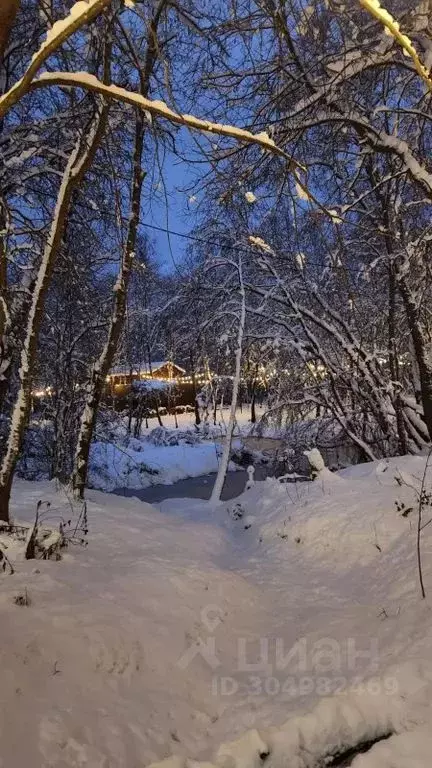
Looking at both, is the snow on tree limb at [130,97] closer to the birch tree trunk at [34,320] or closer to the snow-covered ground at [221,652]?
the birch tree trunk at [34,320]

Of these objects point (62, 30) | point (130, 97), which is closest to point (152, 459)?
point (130, 97)

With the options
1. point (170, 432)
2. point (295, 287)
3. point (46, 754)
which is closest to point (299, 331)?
point (295, 287)

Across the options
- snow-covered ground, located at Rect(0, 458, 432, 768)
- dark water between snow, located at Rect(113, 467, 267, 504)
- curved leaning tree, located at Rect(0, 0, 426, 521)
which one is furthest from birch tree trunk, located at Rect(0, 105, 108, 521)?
dark water between snow, located at Rect(113, 467, 267, 504)

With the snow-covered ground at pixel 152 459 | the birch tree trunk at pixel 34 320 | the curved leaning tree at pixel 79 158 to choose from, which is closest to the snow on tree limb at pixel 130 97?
the curved leaning tree at pixel 79 158

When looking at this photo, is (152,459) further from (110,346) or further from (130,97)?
(130,97)

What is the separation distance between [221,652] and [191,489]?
1563cm

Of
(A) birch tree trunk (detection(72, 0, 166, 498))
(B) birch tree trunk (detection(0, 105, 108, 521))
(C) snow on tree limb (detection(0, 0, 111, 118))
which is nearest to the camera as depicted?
(C) snow on tree limb (detection(0, 0, 111, 118))

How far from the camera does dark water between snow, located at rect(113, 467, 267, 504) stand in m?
17.6

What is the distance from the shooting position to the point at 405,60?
5.20 metres

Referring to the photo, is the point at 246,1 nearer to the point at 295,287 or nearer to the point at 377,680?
the point at 377,680

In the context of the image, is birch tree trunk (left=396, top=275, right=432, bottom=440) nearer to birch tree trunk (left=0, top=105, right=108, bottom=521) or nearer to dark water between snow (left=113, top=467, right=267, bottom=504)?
birch tree trunk (left=0, top=105, right=108, bottom=521)

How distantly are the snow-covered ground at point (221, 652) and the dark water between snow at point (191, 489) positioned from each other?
11.2 m

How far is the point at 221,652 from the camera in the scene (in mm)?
3877

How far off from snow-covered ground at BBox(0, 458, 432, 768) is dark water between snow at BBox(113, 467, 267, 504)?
11.2 m
